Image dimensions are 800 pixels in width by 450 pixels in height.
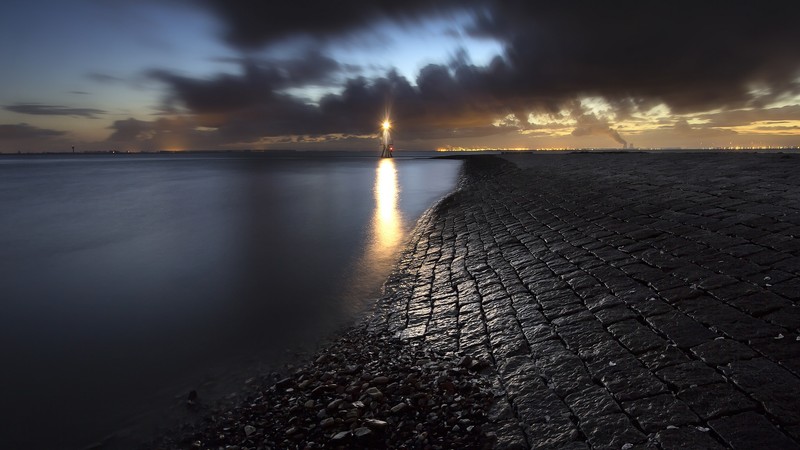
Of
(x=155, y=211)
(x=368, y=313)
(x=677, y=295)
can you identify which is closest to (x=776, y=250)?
(x=677, y=295)

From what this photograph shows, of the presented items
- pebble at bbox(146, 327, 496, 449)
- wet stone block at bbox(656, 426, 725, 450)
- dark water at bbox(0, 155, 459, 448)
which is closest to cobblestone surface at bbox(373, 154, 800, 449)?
wet stone block at bbox(656, 426, 725, 450)

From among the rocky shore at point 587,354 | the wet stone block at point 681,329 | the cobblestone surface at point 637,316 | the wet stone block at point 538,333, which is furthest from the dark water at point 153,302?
the wet stone block at point 681,329

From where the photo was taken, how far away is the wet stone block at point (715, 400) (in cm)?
390

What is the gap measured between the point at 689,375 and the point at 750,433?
3.00 feet

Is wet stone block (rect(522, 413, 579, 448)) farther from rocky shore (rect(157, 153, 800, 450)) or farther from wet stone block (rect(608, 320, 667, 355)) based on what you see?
wet stone block (rect(608, 320, 667, 355))

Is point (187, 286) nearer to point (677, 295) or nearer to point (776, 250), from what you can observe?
point (677, 295)

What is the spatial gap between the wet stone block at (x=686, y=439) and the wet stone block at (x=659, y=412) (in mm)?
86

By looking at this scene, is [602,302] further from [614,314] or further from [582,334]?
[582,334]

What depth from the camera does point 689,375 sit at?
449 centimetres

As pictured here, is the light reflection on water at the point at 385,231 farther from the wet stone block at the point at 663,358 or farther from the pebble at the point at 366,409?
the wet stone block at the point at 663,358

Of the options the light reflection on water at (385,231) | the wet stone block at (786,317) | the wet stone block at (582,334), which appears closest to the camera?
the wet stone block at (786,317)

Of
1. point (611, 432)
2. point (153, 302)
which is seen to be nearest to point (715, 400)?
point (611, 432)

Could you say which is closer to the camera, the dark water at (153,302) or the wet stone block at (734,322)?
the wet stone block at (734,322)

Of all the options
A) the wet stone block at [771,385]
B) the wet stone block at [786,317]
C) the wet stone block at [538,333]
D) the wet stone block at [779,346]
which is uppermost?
the wet stone block at [786,317]
